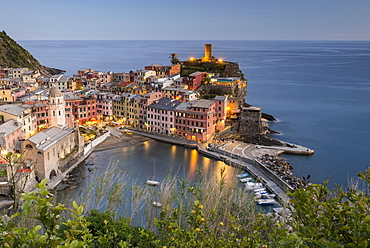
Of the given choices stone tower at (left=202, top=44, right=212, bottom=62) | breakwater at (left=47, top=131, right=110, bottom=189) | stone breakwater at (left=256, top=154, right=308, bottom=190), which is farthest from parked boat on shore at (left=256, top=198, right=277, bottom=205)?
stone tower at (left=202, top=44, right=212, bottom=62)

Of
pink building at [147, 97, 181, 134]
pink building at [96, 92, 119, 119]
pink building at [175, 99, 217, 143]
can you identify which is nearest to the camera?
pink building at [175, 99, 217, 143]

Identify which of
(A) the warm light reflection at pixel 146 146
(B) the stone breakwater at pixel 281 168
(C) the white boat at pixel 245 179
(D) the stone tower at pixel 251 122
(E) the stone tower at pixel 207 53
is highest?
(E) the stone tower at pixel 207 53

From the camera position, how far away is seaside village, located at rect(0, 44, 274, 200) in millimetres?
20375

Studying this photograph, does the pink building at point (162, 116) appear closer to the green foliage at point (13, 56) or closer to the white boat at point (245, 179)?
the white boat at point (245, 179)

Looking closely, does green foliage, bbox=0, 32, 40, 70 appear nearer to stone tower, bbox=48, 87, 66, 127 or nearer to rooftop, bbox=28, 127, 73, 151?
stone tower, bbox=48, 87, 66, 127

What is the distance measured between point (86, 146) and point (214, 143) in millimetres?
9724

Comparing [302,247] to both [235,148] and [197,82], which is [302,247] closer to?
[235,148]

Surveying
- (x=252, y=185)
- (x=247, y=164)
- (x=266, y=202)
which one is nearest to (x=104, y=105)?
(x=247, y=164)

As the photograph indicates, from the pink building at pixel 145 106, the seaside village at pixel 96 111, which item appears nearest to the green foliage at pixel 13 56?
the seaside village at pixel 96 111

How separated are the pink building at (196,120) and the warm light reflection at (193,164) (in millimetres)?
1995

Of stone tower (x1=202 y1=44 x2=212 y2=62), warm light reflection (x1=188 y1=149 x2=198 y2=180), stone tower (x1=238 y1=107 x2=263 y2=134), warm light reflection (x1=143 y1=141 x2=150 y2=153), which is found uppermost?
stone tower (x1=202 y1=44 x2=212 y2=62)

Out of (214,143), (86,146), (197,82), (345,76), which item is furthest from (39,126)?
(345,76)

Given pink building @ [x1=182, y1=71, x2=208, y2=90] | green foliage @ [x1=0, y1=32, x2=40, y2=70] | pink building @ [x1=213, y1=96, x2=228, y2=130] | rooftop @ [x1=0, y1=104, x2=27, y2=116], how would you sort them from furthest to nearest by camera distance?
1. green foliage @ [x1=0, y1=32, x2=40, y2=70]
2. pink building @ [x1=182, y1=71, x2=208, y2=90]
3. pink building @ [x1=213, y1=96, x2=228, y2=130]
4. rooftop @ [x1=0, y1=104, x2=27, y2=116]

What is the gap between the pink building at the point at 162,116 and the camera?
2894cm
